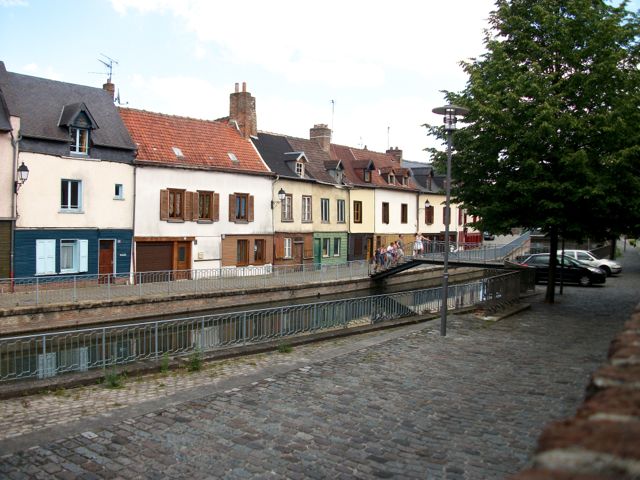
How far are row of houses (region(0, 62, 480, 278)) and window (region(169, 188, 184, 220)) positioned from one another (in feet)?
0.21

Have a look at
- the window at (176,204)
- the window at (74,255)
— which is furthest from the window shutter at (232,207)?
the window at (74,255)

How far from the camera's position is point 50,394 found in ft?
30.8

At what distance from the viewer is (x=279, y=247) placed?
36781mm

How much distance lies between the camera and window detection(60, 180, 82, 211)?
26172 millimetres

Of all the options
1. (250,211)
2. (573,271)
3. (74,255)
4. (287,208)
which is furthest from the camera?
(287,208)

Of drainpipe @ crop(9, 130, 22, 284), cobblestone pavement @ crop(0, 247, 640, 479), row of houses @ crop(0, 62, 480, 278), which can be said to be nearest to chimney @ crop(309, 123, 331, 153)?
row of houses @ crop(0, 62, 480, 278)

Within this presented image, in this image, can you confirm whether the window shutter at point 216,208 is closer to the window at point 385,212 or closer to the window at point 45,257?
the window at point 45,257

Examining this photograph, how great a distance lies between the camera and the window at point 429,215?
173 feet

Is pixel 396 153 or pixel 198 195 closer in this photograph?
pixel 198 195

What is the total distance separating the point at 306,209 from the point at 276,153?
175 inches

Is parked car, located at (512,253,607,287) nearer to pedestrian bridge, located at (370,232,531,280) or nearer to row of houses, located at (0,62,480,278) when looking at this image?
pedestrian bridge, located at (370,232,531,280)

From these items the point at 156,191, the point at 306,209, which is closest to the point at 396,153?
the point at 306,209

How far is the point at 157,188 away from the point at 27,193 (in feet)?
22.1

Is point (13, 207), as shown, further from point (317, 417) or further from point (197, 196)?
point (317, 417)
